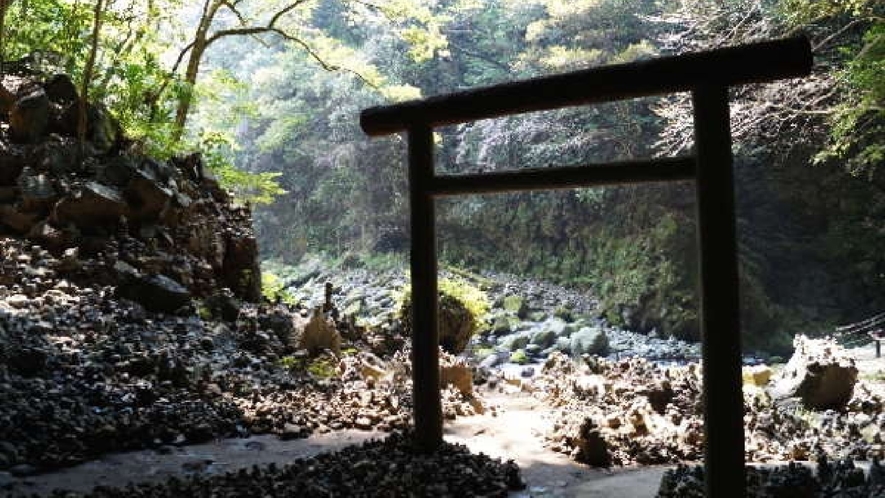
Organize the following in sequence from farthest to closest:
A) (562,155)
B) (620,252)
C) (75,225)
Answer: (562,155)
(620,252)
(75,225)

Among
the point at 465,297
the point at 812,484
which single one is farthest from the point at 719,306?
the point at 465,297

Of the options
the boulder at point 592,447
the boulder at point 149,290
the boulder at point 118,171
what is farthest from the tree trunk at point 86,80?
the boulder at point 592,447

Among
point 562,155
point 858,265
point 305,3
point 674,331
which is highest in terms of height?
point 305,3

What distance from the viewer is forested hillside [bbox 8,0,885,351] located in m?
9.24

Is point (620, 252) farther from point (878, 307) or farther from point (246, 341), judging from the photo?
point (246, 341)

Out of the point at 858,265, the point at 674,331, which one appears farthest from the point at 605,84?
the point at 858,265

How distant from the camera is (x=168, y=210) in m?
8.45

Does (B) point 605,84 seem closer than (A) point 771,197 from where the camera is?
Yes

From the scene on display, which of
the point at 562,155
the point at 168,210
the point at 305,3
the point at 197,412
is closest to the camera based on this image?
the point at 197,412

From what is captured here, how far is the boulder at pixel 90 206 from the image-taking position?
24.9 ft

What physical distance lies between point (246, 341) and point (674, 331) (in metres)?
10.7

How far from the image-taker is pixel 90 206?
763 centimetres

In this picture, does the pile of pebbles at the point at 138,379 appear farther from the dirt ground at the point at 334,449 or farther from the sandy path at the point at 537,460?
the sandy path at the point at 537,460

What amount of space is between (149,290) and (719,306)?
6.16m
